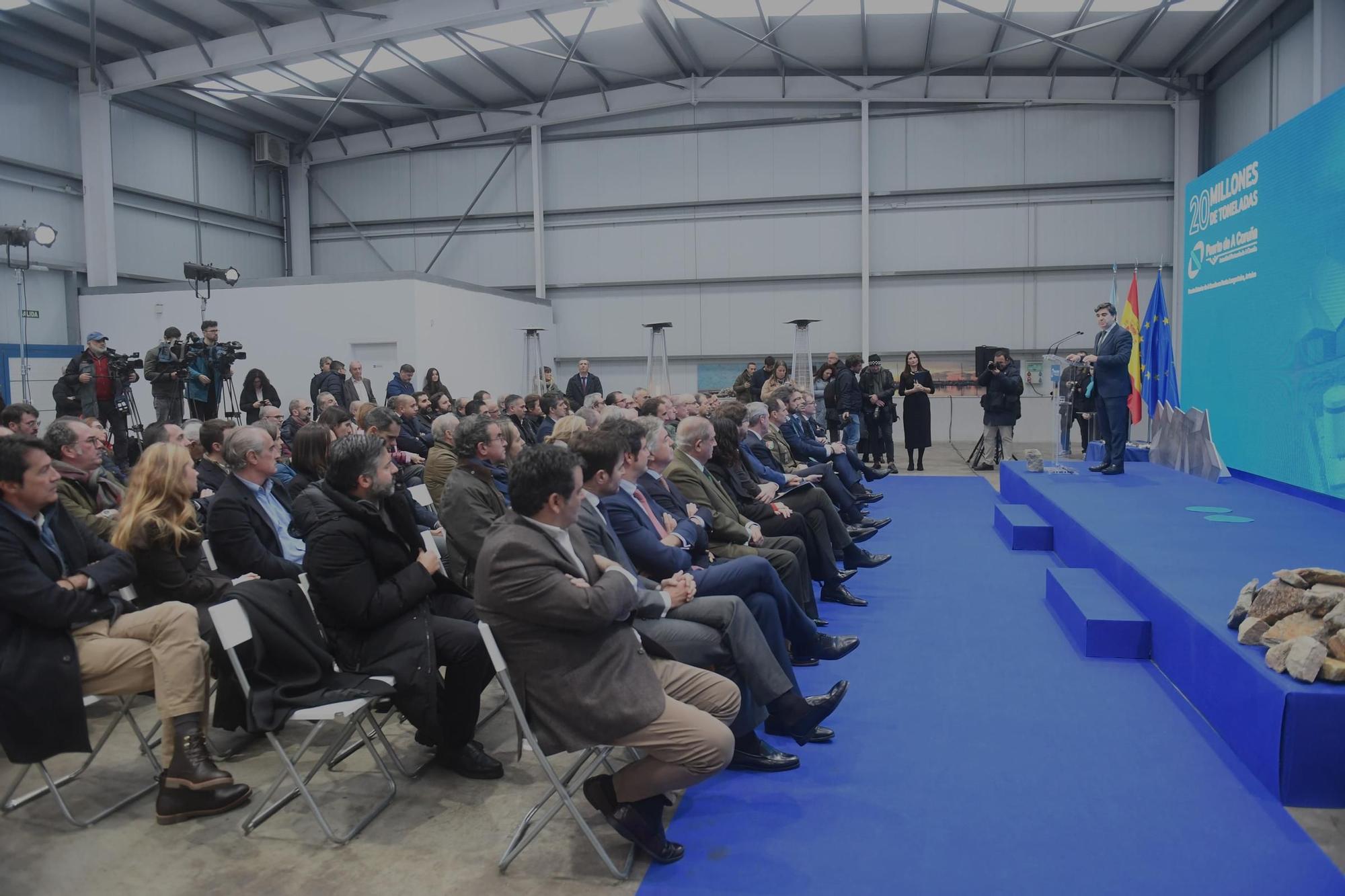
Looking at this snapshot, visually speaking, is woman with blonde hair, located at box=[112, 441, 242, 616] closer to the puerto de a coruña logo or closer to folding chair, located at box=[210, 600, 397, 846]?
folding chair, located at box=[210, 600, 397, 846]

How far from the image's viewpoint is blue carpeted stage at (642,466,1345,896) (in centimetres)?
238

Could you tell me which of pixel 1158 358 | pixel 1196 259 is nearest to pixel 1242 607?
pixel 1196 259

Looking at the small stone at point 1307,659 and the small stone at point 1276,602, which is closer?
the small stone at point 1307,659

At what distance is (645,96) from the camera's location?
15711 millimetres

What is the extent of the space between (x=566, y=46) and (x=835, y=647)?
12057 mm

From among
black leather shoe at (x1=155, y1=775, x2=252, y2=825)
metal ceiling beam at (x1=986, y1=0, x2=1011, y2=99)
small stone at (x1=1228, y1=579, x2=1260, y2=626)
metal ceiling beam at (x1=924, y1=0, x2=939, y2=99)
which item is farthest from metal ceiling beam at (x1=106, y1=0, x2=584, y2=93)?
black leather shoe at (x1=155, y1=775, x2=252, y2=825)

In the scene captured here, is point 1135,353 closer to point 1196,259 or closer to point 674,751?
point 1196,259

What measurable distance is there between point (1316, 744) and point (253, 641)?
309cm

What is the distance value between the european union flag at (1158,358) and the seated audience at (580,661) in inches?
331

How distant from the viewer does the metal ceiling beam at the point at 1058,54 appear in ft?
39.4

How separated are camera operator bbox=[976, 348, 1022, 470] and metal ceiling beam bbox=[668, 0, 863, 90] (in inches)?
204

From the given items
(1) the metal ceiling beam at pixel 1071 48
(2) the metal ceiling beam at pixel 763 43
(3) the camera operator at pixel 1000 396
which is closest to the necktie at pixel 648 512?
(3) the camera operator at pixel 1000 396

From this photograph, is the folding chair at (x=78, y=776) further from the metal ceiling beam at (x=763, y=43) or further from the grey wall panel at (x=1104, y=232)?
the grey wall panel at (x=1104, y=232)

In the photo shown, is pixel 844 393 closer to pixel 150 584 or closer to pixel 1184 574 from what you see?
pixel 1184 574
